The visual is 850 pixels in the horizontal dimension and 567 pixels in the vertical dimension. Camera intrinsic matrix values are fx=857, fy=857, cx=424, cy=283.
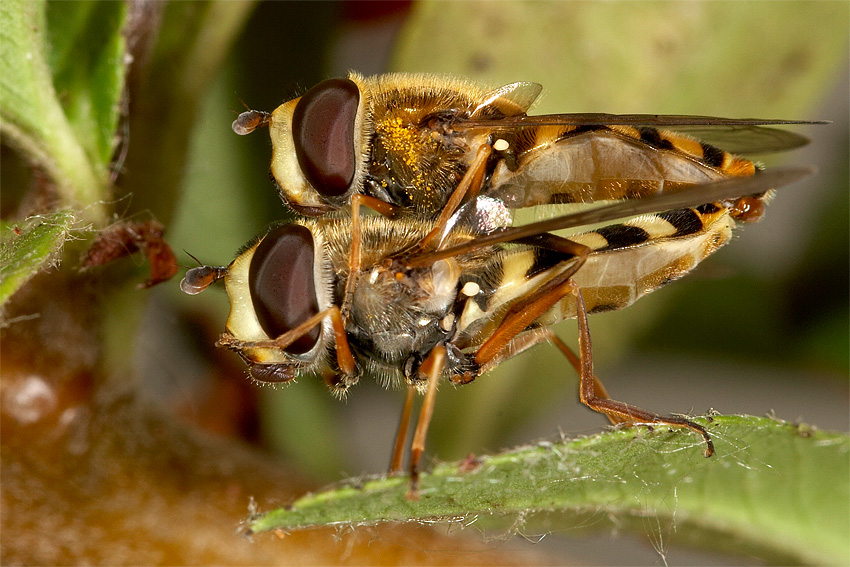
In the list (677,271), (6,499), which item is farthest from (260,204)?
(677,271)

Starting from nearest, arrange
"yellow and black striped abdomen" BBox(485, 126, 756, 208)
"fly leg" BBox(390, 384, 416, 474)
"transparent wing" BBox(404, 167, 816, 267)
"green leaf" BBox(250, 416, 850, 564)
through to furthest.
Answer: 1. "green leaf" BBox(250, 416, 850, 564)
2. "transparent wing" BBox(404, 167, 816, 267)
3. "yellow and black striped abdomen" BBox(485, 126, 756, 208)
4. "fly leg" BBox(390, 384, 416, 474)

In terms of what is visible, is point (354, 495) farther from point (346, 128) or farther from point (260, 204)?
point (260, 204)

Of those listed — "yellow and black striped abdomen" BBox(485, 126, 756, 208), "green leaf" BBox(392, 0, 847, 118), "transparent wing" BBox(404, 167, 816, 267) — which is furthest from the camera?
"green leaf" BBox(392, 0, 847, 118)

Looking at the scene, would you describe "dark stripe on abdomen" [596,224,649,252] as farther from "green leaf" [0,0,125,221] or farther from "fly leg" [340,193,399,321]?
"green leaf" [0,0,125,221]

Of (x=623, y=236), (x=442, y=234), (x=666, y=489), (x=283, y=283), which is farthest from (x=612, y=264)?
(x=283, y=283)

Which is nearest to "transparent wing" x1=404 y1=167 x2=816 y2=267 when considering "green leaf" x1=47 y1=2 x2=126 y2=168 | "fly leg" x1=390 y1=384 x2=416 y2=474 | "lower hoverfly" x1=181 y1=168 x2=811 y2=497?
"lower hoverfly" x1=181 y1=168 x2=811 y2=497

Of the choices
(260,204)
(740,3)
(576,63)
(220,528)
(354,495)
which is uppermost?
(740,3)

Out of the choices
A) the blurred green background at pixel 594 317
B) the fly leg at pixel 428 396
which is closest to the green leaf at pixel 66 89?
the blurred green background at pixel 594 317
